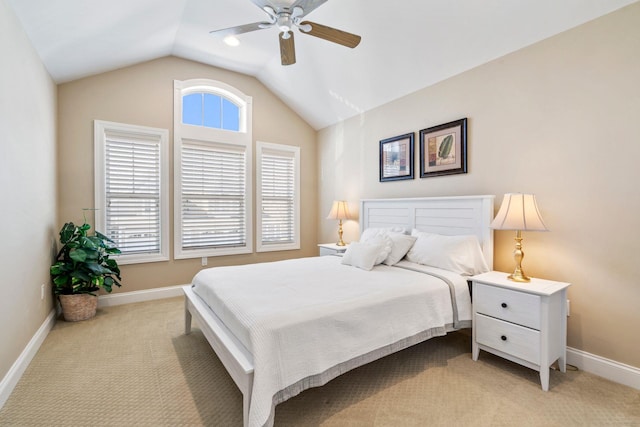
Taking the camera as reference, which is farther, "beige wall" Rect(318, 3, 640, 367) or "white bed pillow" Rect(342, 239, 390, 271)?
"white bed pillow" Rect(342, 239, 390, 271)

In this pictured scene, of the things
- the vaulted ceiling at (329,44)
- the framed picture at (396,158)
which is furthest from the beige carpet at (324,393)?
the vaulted ceiling at (329,44)

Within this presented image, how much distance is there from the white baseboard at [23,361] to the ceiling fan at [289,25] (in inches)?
110

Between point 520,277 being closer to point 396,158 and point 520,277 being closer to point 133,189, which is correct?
point 396,158

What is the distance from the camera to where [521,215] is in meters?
2.30

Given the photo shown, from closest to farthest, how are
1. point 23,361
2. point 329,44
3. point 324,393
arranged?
point 324,393 → point 23,361 → point 329,44

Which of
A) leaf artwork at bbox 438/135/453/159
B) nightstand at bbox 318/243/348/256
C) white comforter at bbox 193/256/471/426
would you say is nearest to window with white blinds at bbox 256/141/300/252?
nightstand at bbox 318/243/348/256

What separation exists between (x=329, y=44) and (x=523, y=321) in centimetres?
336

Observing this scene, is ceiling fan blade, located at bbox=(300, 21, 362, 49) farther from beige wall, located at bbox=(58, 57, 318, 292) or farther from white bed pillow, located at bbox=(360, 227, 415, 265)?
beige wall, located at bbox=(58, 57, 318, 292)

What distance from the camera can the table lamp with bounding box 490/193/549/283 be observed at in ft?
7.45

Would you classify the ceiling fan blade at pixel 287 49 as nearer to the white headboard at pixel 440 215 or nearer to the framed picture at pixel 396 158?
the framed picture at pixel 396 158

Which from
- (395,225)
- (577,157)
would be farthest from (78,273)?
(577,157)

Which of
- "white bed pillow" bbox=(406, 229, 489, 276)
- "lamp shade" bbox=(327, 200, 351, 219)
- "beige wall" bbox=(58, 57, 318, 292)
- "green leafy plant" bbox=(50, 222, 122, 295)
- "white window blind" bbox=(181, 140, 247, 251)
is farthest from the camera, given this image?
"lamp shade" bbox=(327, 200, 351, 219)

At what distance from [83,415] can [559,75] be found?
163 inches

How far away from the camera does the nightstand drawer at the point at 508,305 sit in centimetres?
211
